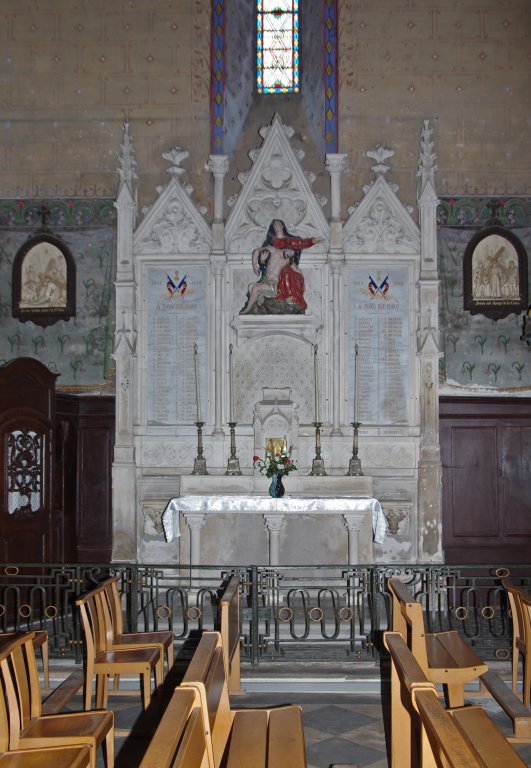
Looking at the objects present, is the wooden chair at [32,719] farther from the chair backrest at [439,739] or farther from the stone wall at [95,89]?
the stone wall at [95,89]

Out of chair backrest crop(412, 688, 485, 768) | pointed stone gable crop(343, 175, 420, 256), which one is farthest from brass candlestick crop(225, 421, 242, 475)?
chair backrest crop(412, 688, 485, 768)

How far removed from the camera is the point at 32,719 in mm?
4195

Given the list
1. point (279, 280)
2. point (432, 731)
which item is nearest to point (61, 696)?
point (432, 731)

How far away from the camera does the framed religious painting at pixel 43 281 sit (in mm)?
11320

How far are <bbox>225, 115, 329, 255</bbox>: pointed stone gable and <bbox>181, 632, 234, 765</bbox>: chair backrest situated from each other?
7.50 metres

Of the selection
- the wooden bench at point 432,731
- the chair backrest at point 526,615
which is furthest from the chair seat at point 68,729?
the chair backrest at point 526,615

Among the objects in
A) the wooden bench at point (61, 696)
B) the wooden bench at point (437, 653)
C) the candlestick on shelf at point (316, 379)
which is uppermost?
the candlestick on shelf at point (316, 379)

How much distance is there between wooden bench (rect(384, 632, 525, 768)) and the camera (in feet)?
8.70

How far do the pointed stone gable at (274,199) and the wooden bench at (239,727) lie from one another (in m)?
7.52

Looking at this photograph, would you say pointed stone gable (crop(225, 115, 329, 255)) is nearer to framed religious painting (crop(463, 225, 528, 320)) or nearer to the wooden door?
framed religious painting (crop(463, 225, 528, 320))

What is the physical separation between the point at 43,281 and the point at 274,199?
10.8 feet

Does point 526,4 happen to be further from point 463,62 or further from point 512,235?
point 512,235

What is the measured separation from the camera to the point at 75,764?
3.46 metres

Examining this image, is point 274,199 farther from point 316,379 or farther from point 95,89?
point 95,89
